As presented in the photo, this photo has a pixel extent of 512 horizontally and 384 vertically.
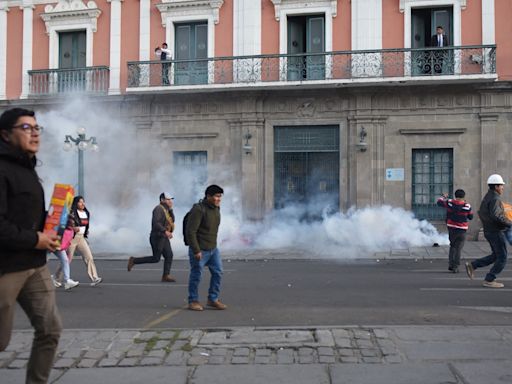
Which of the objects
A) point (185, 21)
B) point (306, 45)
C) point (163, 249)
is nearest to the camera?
point (163, 249)

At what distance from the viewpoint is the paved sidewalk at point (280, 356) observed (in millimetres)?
4578

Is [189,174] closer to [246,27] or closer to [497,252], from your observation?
[246,27]

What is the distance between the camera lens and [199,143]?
21.0m

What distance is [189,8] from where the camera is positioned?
69.6 feet

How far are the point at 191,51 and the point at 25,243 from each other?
1882 cm

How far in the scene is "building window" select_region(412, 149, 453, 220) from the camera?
19.5 m

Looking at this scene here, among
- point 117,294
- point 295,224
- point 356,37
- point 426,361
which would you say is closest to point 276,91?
point 356,37

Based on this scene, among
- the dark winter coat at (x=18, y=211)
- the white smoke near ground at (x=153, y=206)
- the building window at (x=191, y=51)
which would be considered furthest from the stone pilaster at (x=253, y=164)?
the dark winter coat at (x=18, y=211)

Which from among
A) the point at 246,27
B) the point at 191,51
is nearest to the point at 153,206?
the point at 191,51

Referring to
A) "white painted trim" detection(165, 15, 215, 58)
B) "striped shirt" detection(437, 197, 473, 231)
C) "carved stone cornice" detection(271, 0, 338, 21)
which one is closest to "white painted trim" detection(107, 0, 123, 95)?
"white painted trim" detection(165, 15, 215, 58)

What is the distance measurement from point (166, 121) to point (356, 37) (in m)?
7.36

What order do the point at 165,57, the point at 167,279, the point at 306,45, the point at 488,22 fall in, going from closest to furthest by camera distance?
the point at 167,279 → the point at 488,22 → the point at 306,45 → the point at 165,57

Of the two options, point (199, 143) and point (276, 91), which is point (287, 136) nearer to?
point (276, 91)

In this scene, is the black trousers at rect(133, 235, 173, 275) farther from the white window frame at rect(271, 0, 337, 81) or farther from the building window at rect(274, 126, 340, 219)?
the white window frame at rect(271, 0, 337, 81)
